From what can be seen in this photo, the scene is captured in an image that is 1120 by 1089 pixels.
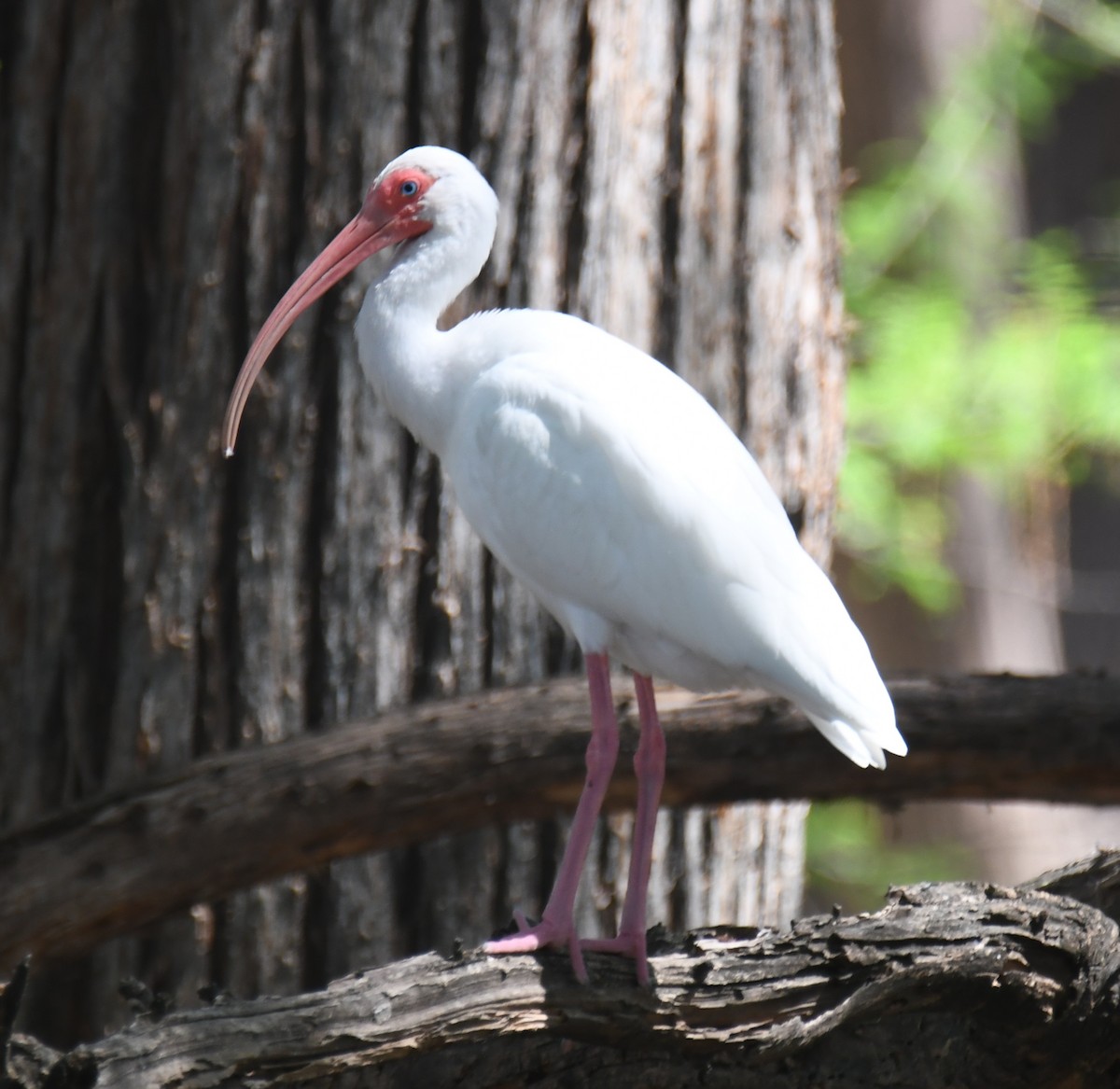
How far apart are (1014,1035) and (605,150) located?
221cm

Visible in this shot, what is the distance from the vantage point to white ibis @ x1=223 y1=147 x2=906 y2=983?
2.79 meters

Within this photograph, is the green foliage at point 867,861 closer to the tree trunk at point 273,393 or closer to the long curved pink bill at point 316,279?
the tree trunk at point 273,393

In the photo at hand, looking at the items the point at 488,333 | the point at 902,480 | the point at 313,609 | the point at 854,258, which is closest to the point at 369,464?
the point at 313,609

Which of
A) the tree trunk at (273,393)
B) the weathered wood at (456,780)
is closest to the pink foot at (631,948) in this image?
the weathered wood at (456,780)

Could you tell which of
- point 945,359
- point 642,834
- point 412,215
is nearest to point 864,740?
point 642,834

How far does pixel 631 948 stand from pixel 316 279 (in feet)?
5.15

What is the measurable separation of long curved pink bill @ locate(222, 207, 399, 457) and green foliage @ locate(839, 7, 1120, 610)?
409 cm

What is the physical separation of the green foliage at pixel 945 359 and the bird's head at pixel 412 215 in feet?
13.3

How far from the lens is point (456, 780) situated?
3.34 meters

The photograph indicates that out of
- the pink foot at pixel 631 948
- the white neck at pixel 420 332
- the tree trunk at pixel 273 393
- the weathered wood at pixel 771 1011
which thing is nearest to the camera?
the weathered wood at pixel 771 1011

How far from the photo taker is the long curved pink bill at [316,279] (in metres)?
3.30

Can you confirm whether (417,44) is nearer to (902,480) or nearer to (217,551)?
(217,551)

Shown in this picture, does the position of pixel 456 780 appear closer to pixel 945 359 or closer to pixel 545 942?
pixel 545 942

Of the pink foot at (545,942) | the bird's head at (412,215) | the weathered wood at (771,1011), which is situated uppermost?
the bird's head at (412,215)
